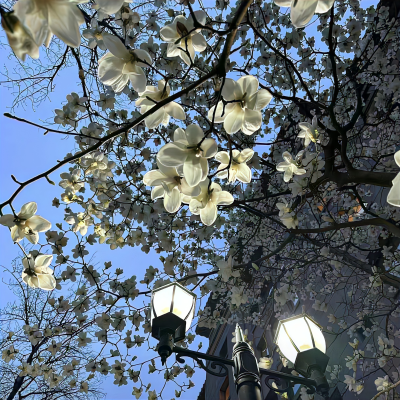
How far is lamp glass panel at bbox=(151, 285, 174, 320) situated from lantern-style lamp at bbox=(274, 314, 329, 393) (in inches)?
42.0

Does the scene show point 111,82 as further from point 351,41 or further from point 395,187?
point 351,41

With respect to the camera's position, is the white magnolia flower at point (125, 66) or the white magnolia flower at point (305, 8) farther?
the white magnolia flower at point (125, 66)

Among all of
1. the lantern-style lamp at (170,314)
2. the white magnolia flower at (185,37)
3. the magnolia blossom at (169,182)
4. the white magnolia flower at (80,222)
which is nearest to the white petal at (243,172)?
the magnolia blossom at (169,182)

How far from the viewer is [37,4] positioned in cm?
85

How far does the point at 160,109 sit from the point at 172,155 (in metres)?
0.30

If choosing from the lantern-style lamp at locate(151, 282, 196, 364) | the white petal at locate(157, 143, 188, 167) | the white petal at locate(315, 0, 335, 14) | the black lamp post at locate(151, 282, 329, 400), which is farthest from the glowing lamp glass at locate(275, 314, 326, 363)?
the white petal at locate(315, 0, 335, 14)

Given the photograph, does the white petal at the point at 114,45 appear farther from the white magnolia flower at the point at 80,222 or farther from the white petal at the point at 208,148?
the white magnolia flower at the point at 80,222

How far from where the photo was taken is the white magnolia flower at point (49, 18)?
0.83 metres

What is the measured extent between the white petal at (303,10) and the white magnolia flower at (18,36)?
71 centimetres

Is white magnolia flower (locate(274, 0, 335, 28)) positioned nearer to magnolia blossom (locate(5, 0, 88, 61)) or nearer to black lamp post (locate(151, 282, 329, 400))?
magnolia blossom (locate(5, 0, 88, 61))

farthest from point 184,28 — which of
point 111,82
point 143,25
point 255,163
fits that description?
point 143,25

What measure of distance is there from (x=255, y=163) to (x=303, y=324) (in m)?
1.68

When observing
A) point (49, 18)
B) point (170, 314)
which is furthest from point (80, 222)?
point (49, 18)

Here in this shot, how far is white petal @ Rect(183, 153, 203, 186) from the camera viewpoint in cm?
123
